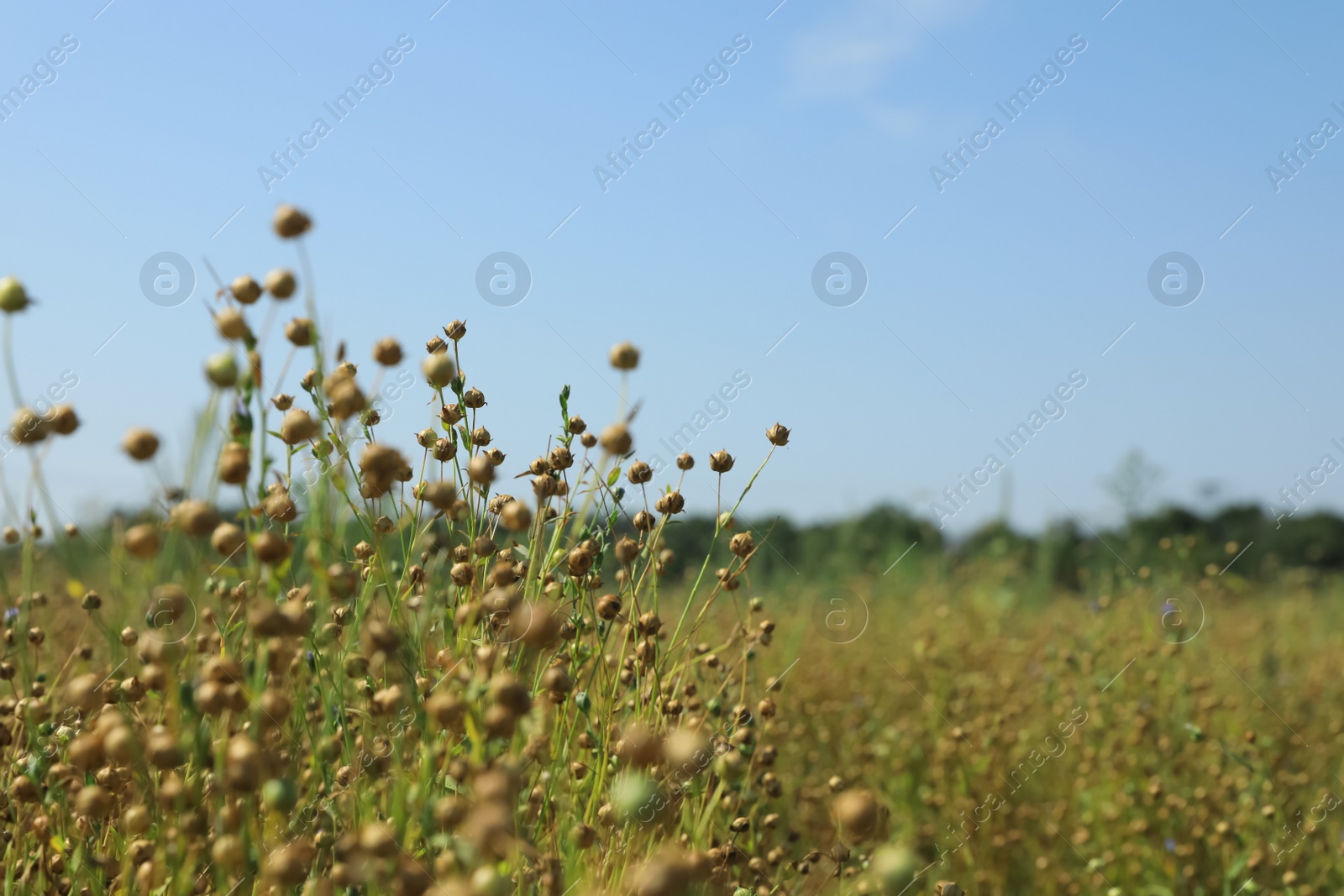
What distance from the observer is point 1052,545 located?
32.9 ft

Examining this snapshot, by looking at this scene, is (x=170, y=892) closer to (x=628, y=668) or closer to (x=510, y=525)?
(x=510, y=525)

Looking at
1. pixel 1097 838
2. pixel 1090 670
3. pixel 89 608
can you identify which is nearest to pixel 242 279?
pixel 89 608

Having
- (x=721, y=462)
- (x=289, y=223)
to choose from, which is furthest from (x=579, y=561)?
(x=289, y=223)

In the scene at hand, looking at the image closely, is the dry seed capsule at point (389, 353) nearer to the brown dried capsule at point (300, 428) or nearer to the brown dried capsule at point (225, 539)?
the brown dried capsule at point (300, 428)

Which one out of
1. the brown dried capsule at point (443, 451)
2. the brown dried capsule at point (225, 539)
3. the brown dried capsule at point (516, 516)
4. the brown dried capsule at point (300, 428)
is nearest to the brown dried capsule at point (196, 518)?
the brown dried capsule at point (225, 539)

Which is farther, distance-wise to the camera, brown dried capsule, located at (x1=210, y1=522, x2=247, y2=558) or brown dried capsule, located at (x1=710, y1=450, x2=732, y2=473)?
brown dried capsule, located at (x1=710, y1=450, x2=732, y2=473)

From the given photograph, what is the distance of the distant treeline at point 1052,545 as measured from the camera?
900 cm

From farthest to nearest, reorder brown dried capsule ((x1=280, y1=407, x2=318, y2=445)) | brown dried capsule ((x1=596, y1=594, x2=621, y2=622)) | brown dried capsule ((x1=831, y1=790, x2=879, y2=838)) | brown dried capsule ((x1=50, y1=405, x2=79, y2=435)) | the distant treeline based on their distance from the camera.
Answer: the distant treeline
brown dried capsule ((x1=596, y1=594, x2=621, y2=622))
brown dried capsule ((x1=50, y1=405, x2=79, y2=435))
brown dried capsule ((x1=280, y1=407, x2=318, y2=445))
brown dried capsule ((x1=831, y1=790, x2=879, y2=838))

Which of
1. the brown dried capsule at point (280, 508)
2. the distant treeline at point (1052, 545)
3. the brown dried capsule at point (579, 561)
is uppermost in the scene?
the brown dried capsule at point (280, 508)

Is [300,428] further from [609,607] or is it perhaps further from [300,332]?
[609,607]

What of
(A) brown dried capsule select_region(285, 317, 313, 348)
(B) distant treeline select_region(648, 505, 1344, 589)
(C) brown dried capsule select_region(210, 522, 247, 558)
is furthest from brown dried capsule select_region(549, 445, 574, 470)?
(B) distant treeline select_region(648, 505, 1344, 589)

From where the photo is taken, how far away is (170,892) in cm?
112

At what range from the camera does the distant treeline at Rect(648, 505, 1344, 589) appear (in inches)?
354

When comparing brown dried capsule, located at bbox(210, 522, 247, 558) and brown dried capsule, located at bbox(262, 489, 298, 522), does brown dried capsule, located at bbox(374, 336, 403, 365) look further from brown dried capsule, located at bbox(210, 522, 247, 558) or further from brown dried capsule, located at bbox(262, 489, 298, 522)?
brown dried capsule, located at bbox(210, 522, 247, 558)
